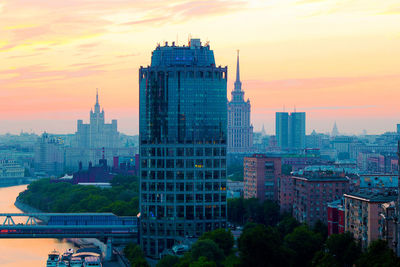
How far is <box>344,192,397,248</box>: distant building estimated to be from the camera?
68250 mm

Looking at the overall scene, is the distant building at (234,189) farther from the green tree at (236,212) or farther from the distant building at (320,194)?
the distant building at (320,194)

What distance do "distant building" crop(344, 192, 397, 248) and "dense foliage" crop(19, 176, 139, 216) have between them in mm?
38374

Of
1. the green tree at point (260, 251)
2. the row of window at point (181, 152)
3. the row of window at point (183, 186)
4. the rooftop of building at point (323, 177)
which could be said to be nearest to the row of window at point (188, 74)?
the row of window at point (181, 152)

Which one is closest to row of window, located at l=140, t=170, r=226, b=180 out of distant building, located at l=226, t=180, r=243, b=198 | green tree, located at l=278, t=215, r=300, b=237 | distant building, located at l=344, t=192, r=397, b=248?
green tree, located at l=278, t=215, r=300, b=237

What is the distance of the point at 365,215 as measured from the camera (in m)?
69.7

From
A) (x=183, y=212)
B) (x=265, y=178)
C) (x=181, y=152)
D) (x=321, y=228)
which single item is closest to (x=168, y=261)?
(x=183, y=212)

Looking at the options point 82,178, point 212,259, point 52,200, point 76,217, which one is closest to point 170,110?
point 76,217

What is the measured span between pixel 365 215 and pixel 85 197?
70.4m

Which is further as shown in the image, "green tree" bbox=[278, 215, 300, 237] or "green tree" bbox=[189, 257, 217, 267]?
"green tree" bbox=[278, 215, 300, 237]

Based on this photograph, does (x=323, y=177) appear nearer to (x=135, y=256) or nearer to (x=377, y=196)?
(x=377, y=196)

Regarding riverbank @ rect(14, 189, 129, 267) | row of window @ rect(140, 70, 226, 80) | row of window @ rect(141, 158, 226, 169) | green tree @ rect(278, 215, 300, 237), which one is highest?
row of window @ rect(140, 70, 226, 80)

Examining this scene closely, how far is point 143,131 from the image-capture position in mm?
92812

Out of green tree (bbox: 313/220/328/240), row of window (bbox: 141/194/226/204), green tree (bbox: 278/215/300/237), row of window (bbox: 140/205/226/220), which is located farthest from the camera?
row of window (bbox: 141/194/226/204)

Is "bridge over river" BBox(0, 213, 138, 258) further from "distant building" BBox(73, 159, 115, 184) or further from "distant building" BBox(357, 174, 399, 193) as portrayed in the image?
"distant building" BBox(73, 159, 115, 184)
